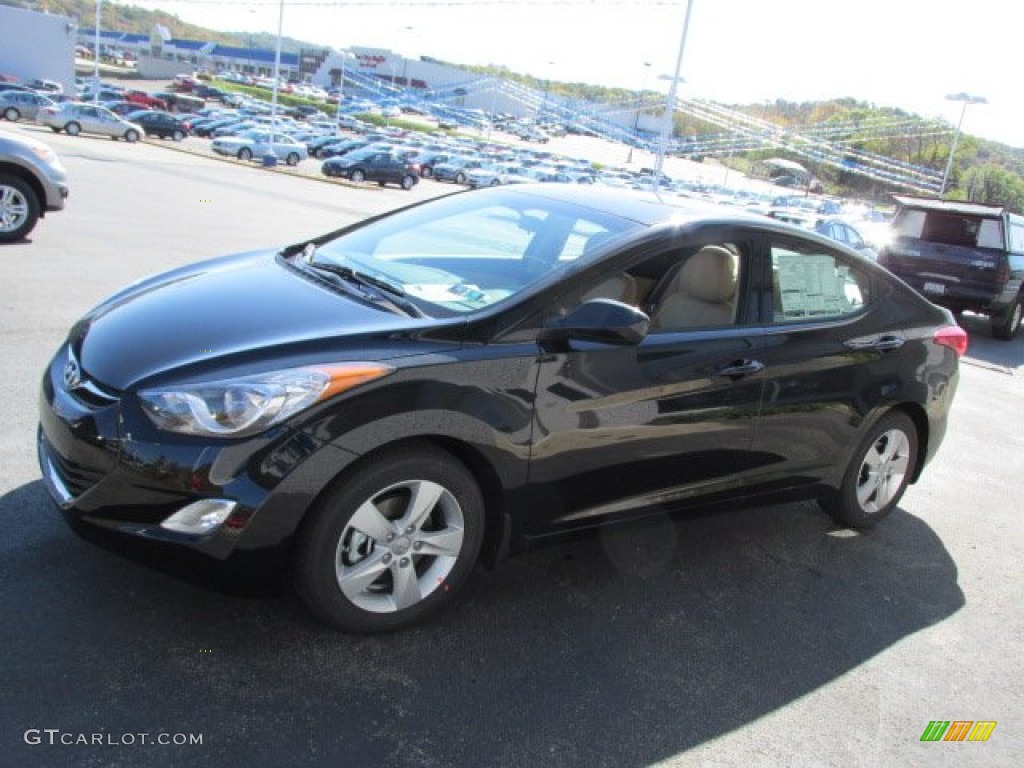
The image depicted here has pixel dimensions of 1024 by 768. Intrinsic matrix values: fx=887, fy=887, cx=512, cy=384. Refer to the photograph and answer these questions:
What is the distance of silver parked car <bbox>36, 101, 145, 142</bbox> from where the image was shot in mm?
38281

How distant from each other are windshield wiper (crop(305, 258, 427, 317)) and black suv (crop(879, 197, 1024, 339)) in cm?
1110

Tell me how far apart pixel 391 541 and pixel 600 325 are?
1.06 metres

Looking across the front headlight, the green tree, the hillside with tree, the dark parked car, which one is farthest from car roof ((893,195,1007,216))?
the green tree

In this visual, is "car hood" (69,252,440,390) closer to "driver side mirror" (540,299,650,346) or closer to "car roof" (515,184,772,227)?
"driver side mirror" (540,299,650,346)

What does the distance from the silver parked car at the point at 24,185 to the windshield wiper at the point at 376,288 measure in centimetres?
682

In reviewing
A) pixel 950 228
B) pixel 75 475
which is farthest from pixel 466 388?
pixel 950 228

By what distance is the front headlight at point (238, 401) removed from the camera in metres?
2.75

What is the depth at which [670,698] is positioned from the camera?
3.08m

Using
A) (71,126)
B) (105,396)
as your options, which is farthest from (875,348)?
(71,126)

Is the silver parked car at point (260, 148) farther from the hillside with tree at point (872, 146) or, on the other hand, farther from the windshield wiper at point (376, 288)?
the windshield wiper at point (376, 288)

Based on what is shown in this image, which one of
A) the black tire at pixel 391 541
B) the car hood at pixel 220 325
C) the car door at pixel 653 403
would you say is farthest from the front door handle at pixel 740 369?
the car hood at pixel 220 325

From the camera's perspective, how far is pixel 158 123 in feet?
150

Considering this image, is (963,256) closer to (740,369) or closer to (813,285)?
(813,285)

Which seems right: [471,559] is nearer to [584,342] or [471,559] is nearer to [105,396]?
[584,342]
